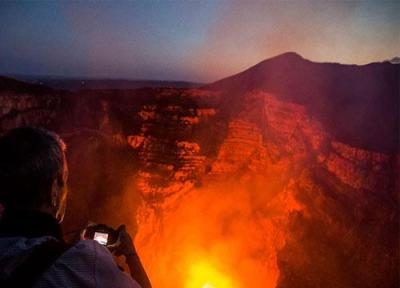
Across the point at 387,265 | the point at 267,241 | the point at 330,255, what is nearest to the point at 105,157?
the point at 267,241

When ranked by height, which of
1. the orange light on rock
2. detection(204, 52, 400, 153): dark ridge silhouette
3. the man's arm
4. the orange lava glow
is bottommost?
the orange light on rock

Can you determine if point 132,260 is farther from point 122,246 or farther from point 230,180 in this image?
point 230,180

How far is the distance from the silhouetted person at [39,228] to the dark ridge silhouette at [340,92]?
755 cm

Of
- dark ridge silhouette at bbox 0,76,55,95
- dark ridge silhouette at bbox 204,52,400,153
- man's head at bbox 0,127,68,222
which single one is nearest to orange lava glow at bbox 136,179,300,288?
dark ridge silhouette at bbox 204,52,400,153

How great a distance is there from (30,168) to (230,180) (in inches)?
415

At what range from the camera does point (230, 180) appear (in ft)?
39.3

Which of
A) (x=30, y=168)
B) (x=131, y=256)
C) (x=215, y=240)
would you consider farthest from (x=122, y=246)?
(x=215, y=240)

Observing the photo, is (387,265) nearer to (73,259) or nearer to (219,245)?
(219,245)

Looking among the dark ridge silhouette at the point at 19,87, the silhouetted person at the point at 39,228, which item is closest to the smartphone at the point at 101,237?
the silhouetted person at the point at 39,228

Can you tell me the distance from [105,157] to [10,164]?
10.8 metres

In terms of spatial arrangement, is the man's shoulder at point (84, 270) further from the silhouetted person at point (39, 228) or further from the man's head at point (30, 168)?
the man's head at point (30, 168)

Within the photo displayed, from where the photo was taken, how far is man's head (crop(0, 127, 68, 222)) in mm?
1662

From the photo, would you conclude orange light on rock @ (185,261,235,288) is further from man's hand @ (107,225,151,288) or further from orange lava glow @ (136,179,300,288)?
man's hand @ (107,225,151,288)

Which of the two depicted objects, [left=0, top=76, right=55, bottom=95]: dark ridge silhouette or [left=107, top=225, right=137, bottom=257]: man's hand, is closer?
[left=107, top=225, right=137, bottom=257]: man's hand
